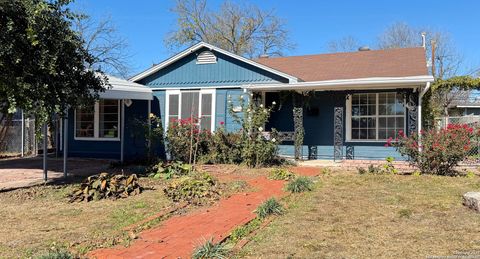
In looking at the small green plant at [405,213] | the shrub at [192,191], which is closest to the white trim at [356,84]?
the shrub at [192,191]

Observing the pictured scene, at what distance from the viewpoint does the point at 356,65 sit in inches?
556

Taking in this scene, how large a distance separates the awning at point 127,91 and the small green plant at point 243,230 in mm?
7358

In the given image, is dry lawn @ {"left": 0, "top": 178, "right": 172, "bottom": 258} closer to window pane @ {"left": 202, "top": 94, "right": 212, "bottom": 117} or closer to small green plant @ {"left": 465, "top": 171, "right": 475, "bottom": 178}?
window pane @ {"left": 202, "top": 94, "right": 212, "bottom": 117}

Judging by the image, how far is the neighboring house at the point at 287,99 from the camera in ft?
39.4

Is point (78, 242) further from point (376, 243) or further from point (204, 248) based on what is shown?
point (376, 243)

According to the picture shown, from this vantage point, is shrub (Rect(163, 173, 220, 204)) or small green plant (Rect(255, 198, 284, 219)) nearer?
small green plant (Rect(255, 198, 284, 219))

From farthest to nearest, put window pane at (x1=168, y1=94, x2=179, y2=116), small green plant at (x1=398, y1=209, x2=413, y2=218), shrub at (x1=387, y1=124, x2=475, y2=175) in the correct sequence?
1. window pane at (x1=168, y1=94, x2=179, y2=116)
2. shrub at (x1=387, y1=124, x2=475, y2=175)
3. small green plant at (x1=398, y1=209, x2=413, y2=218)

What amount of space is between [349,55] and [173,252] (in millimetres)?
13104

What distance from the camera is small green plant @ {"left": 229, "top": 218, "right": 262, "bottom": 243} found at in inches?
195

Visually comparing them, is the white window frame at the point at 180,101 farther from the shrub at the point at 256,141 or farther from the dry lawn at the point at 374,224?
the dry lawn at the point at 374,224

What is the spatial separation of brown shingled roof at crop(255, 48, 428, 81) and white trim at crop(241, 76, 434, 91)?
0.85m

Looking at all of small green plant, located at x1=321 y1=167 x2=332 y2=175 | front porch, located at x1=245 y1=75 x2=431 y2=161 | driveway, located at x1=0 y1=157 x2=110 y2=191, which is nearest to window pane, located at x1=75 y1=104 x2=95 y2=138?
driveway, located at x1=0 y1=157 x2=110 y2=191

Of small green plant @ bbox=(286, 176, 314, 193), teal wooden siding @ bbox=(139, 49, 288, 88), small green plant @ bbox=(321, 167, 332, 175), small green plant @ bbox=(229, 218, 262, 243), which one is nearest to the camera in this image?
small green plant @ bbox=(229, 218, 262, 243)

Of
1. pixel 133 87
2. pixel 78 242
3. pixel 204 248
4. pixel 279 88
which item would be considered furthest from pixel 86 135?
pixel 204 248
